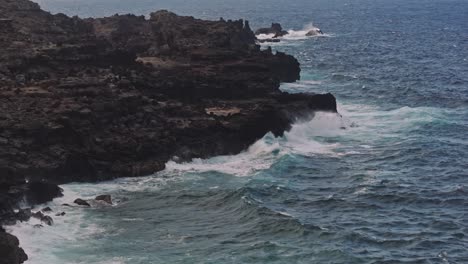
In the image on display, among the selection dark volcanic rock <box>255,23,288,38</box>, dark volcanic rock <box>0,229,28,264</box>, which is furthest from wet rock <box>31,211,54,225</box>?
dark volcanic rock <box>255,23,288,38</box>

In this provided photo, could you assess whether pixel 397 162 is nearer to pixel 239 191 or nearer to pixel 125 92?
pixel 239 191

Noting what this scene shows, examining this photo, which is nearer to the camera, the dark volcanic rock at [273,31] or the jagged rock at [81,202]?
the jagged rock at [81,202]

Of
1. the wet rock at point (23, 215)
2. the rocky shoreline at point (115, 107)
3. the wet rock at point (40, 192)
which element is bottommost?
the wet rock at point (23, 215)

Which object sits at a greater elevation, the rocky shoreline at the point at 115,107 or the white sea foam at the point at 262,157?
the rocky shoreline at the point at 115,107

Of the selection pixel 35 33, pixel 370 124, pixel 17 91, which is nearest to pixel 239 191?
pixel 17 91

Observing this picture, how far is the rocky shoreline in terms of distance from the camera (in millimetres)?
52188

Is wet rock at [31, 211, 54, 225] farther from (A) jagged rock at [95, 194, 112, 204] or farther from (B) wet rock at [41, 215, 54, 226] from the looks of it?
(A) jagged rock at [95, 194, 112, 204]

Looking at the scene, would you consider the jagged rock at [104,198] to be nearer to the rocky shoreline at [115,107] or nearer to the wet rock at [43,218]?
the rocky shoreline at [115,107]

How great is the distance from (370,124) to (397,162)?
1626 centimetres

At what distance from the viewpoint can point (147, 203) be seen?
48812mm

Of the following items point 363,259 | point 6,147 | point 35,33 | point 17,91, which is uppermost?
point 35,33

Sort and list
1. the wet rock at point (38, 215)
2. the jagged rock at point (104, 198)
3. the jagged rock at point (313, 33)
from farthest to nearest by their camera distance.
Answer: the jagged rock at point (313, 33) < the jagged rock at point (104, 198) < the wet rock at point (38, 215)

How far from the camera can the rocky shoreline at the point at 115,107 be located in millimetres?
52188

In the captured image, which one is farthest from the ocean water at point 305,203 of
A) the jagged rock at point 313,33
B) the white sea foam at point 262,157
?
the jagged rock at point 313,33
